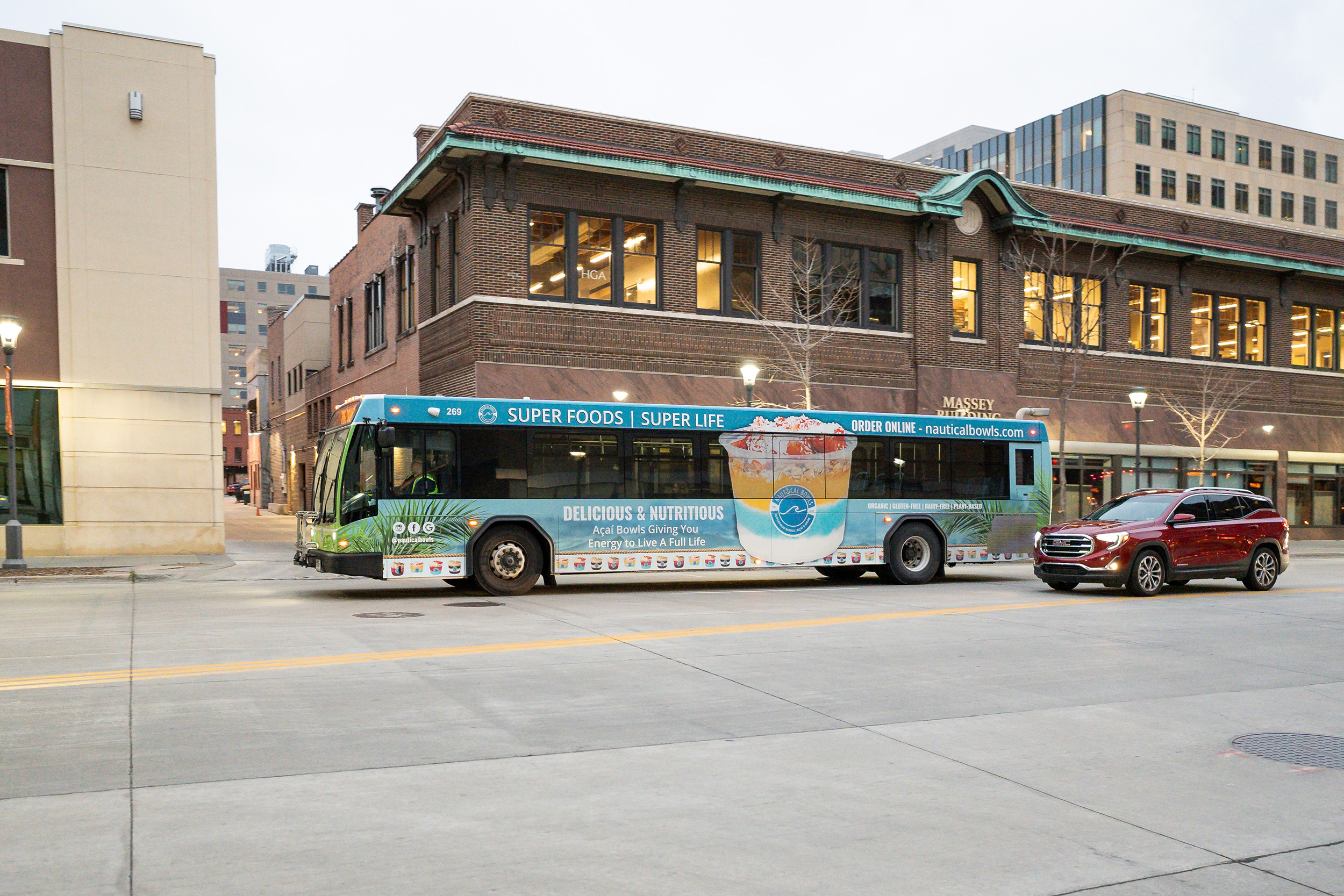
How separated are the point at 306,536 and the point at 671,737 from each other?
1158cm

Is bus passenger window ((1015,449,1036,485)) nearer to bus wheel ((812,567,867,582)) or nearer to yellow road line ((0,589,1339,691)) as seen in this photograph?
bus wheel ((812,567,867,582))

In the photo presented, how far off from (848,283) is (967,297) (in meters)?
4.66

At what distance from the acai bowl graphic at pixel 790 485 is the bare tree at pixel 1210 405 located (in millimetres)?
21300

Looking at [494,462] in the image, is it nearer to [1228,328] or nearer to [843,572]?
[843,572]

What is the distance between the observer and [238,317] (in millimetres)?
144625

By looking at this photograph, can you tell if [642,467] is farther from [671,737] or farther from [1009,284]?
[1009,284]

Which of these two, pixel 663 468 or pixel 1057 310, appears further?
pixel 1057 310

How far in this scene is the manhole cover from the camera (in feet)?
22.4

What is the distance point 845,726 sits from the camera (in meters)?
7.60

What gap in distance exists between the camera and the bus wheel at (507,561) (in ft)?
55.1

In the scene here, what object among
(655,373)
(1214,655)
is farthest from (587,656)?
(655,373)

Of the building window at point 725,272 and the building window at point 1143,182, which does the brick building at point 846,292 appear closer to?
the building window at point 725,272

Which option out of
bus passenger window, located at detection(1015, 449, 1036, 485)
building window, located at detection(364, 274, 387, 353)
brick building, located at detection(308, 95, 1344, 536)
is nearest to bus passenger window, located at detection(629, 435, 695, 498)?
bus passenger window, located at detection(1015, 449, 1036, 485)

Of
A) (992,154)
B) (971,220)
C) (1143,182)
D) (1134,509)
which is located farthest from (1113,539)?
(992,154)
